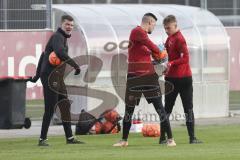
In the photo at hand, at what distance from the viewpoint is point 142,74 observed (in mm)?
14719

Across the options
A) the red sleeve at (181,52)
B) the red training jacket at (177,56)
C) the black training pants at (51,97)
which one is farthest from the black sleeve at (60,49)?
the red sleeve at (181,52)

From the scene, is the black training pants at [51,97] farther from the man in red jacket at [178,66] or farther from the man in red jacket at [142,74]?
the man in red jacket at [178,66]

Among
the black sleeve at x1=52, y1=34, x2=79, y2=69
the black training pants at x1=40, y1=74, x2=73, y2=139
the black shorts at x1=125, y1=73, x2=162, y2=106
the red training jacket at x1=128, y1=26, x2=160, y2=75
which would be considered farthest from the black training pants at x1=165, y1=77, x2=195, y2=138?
the black training pants at x1=40, y1=74, x2=73, y2=139

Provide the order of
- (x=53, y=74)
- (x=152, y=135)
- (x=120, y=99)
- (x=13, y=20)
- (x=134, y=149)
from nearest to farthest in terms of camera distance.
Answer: (x=134, y=149) < (x=53, y=74) < (x=152, y=135) < (x=120, y=99) < (x=13, y=20)

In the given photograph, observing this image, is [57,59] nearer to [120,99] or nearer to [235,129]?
[235,129]

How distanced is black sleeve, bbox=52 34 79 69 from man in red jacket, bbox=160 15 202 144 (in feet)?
4.80

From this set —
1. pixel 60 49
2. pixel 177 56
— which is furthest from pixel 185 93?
pixel 60 49

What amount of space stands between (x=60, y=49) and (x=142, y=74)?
4.43ft

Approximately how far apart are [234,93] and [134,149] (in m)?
16.6

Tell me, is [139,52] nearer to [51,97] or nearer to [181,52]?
[181,52]

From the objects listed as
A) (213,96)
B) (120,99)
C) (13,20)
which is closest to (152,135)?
(120,99)

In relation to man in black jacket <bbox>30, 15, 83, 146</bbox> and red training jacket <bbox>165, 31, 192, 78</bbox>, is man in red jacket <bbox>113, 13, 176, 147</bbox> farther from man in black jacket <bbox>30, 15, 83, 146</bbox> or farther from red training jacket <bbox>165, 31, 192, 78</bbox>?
man in black jacket <bbox>30, 15, 83, 146</bbox>

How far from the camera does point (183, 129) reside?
19.1 metres

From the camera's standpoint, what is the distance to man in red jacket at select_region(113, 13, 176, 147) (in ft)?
47.7
